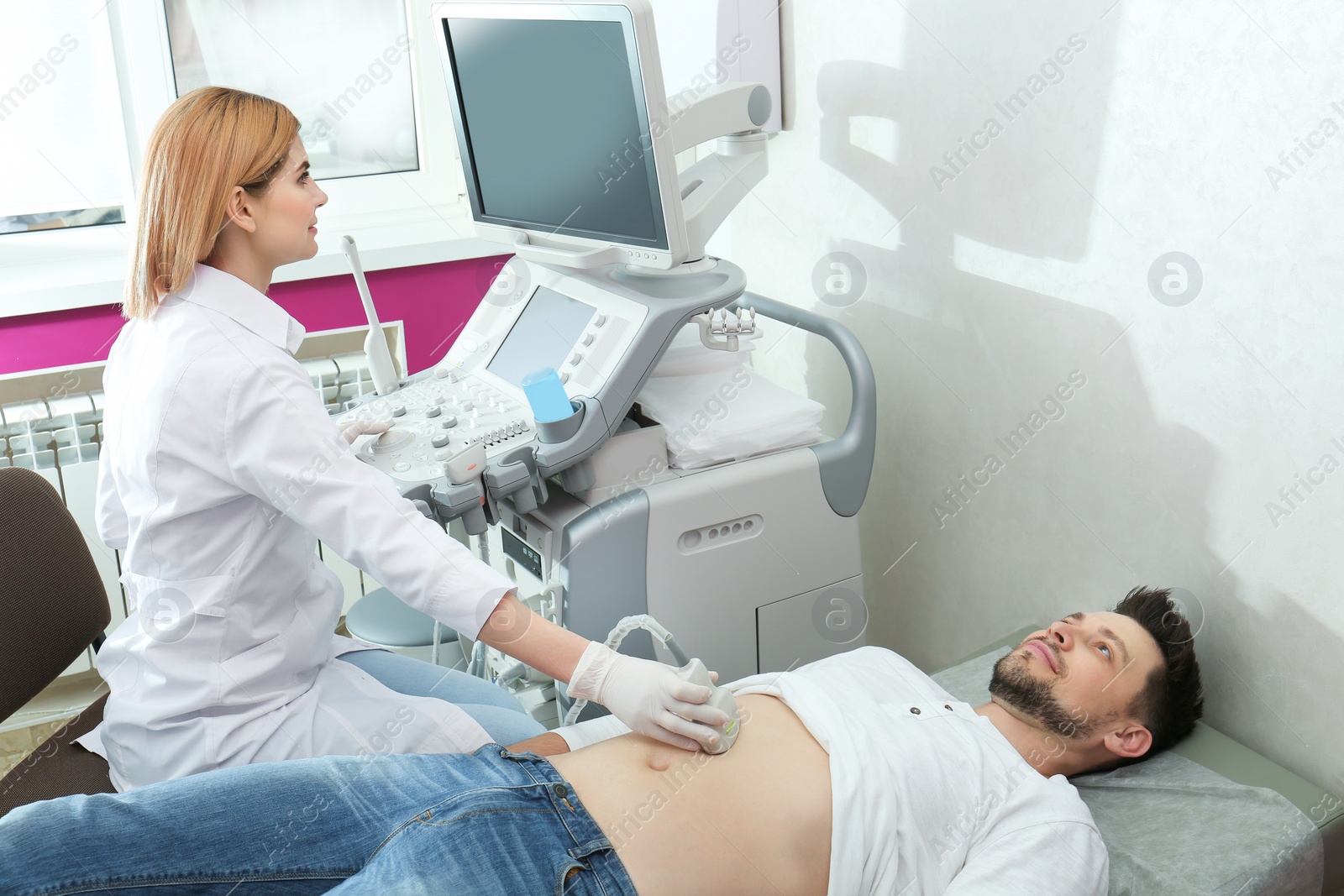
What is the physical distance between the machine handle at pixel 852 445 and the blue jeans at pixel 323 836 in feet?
2.55

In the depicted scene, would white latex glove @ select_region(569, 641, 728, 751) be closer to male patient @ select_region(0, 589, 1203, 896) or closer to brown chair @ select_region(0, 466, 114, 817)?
male patient @ select_region(0, 589, 1203, 896)

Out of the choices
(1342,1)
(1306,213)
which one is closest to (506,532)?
(1306,213)

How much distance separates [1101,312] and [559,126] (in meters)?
0.88

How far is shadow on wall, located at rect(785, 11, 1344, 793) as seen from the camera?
4.68ft

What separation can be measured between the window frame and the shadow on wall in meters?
0.98

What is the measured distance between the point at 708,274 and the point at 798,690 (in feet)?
2.35

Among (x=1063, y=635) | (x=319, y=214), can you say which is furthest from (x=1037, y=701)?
(x=319, y=214)

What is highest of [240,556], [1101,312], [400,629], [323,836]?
[1101,312]

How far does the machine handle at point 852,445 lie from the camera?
174cm

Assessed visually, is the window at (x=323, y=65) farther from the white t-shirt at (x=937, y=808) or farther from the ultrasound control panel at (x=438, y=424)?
the white t-shirt at (x=937, y=808)

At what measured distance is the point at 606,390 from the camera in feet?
5.03

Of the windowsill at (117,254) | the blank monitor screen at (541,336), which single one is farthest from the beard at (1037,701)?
the windowsill at (117,254)

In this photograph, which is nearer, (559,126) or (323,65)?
(559,126)

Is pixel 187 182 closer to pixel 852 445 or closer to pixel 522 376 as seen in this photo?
pixel 522 376
